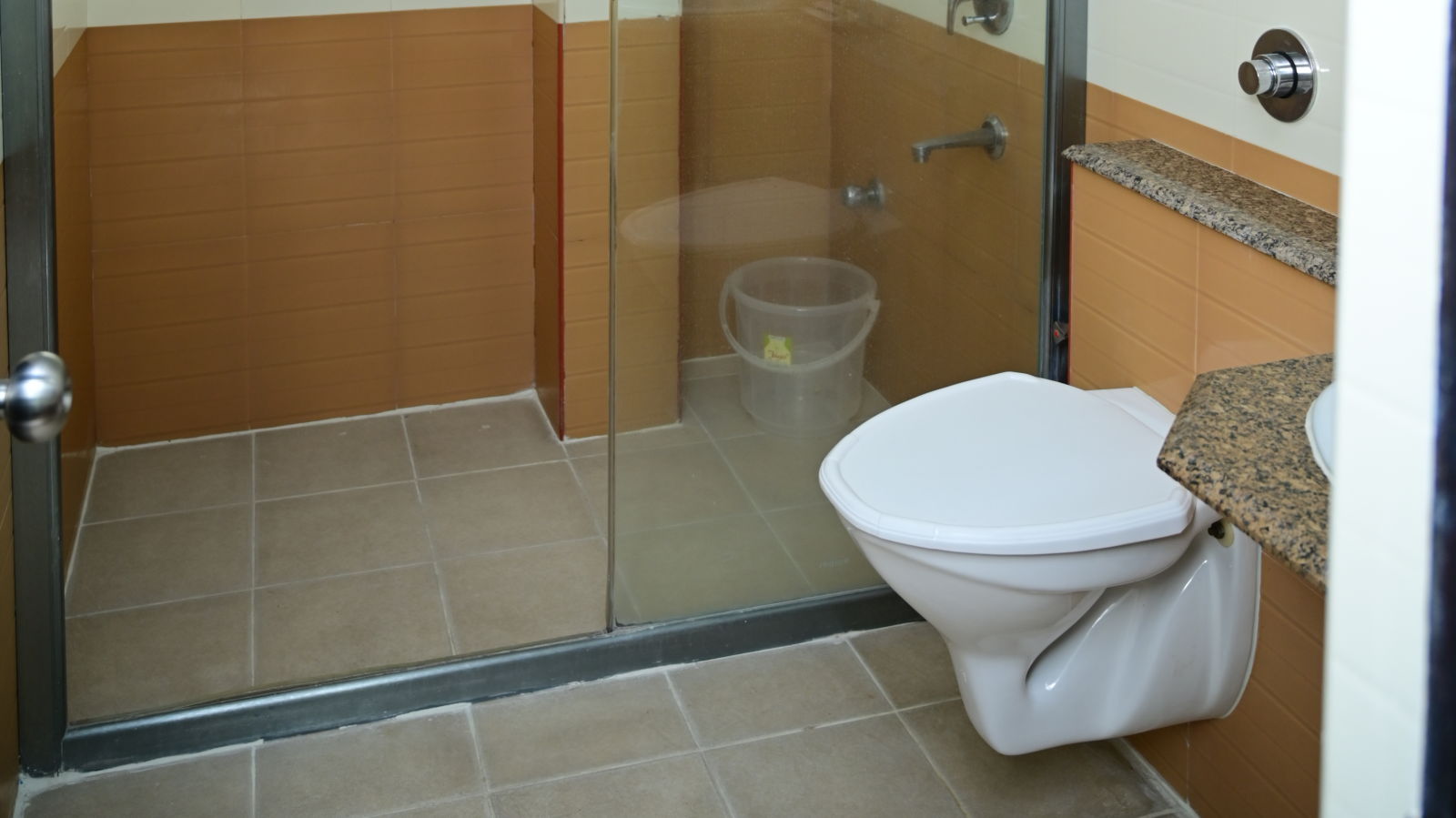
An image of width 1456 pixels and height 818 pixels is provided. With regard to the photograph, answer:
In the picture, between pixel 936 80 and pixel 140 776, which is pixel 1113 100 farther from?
pixel 140 776

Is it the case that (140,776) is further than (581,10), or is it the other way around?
(581,10)

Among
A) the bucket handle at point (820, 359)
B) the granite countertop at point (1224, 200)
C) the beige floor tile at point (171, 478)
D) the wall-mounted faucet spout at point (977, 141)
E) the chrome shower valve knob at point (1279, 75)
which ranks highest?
the chrome shower valve knob at point (1279, 75)

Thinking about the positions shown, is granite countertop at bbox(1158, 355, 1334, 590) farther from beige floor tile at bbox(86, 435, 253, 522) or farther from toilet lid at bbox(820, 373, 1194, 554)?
beige floor tile at bbox(86, 435, 253, 522)


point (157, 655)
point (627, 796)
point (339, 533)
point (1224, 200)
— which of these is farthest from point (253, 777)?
point (1224, 200)

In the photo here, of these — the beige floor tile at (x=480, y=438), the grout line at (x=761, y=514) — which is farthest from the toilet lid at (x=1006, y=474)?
the beige floor tile at (x=480, y=438)

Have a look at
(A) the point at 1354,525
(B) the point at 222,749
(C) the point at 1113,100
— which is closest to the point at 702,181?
(C) the point at 1113,100

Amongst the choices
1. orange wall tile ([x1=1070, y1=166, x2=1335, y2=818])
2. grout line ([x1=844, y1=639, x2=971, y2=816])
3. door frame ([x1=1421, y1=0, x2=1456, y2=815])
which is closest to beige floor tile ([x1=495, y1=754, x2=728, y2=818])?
grout line ([x1=844, y1=639, x2=971, y2=816])

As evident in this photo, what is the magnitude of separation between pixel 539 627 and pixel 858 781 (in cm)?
66

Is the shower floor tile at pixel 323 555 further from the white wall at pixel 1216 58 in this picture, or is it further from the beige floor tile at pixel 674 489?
the white wall at pixel 1216 58

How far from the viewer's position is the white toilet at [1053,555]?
5.55 feet

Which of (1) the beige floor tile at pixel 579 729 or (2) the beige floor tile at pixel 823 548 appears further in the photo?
(2) the beige floor tile at pixel 823 548

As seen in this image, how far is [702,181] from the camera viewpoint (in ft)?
6.91

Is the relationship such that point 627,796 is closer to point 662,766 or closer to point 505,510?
point 662,766

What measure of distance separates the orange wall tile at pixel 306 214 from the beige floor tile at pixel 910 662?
127 cm
